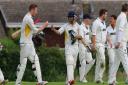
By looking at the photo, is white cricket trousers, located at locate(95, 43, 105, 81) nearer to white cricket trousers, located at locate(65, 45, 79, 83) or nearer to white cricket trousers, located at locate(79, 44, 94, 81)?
white cricket trousers, located at locate(79, 44, 94, 81)

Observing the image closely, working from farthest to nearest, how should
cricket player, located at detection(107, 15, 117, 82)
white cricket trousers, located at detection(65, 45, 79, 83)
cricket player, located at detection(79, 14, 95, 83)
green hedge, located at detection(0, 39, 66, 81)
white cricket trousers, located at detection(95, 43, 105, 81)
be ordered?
green hedge, located at detection(0, 39, 66, 81), cricket player, located at detection(79, 14, 95, 83), cricket player, located at detection(107, 15, 117, 82), white cricket trousers, located at detection(95, 43, 105, 81), white cricket trousers, located at detection(65, 45, 79, 83)

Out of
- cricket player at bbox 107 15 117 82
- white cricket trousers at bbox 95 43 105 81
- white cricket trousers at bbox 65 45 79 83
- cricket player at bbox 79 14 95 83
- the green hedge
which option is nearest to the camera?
white cricket trousers at bbox 65 45 79 83

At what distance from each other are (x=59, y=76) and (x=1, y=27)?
22.7 m

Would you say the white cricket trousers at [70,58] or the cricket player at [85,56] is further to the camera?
the cricket player at [85,56]

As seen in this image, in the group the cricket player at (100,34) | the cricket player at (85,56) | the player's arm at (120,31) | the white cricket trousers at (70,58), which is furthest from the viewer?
the cricket player at (85,56)

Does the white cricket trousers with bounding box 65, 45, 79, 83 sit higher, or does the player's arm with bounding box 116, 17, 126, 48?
the player's arm with bounding box 116, 17, 126, 48

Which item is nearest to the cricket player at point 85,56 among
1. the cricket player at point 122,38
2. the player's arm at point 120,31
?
the cricket player at point 122,38

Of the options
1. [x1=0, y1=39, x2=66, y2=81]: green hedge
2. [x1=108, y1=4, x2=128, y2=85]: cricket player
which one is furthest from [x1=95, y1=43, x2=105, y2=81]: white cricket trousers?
[x1=0, y1=39, x2=66, y2=81]: green hedge

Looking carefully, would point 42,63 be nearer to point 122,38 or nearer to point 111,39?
point 111,39

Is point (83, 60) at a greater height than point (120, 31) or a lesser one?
lesser

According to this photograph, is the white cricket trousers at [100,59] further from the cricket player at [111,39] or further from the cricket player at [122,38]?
the cricket player at [122,38]

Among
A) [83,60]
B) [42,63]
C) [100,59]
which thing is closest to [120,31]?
[100,59]

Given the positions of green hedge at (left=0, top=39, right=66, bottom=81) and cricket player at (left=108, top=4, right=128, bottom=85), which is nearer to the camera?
cricket player at (left=108, top=4, right=128, bottom=85)

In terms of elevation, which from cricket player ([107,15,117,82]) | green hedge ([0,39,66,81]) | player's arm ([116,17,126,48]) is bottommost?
green hedge ([0,39,66,81])
